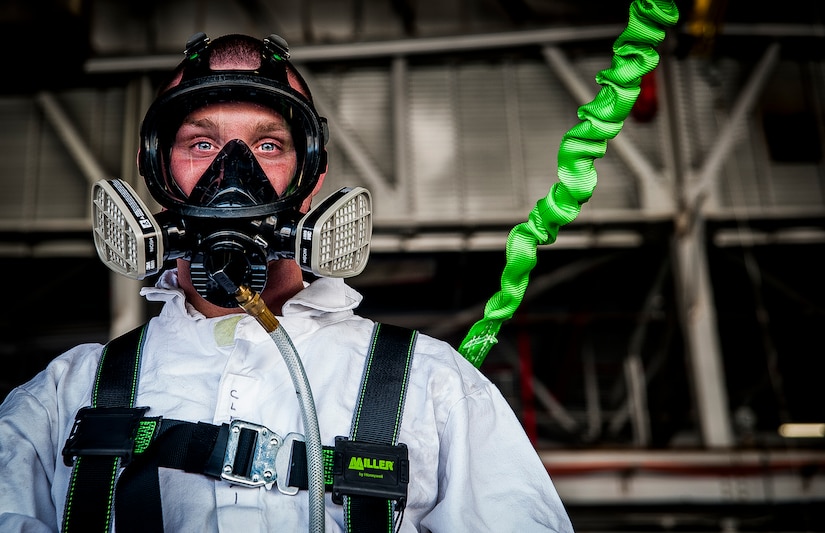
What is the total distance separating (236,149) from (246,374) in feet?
1.28

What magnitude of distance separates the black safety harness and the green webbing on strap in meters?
0.37

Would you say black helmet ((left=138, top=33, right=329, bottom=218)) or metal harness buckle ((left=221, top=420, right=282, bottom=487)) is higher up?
black helmet ((left=138, top=33, right=329, bottom=218))

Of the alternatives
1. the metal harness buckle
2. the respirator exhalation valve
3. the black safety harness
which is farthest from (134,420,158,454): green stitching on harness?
the respirator exhalation valve

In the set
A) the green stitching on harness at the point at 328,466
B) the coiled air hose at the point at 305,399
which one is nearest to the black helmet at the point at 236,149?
the coiled air hose at the point at 305,399

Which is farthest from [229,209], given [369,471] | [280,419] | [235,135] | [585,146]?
[585,146]

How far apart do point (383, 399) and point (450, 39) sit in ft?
18.8

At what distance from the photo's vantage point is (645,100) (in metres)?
Result: 6.23

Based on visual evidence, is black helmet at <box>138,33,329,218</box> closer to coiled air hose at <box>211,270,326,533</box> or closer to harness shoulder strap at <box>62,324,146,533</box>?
coiled air hose at <box>211,270,326,533</box>

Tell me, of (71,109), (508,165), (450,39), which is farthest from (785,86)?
(71,109)

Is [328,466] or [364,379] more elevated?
[364,379]

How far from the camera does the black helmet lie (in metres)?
1.31

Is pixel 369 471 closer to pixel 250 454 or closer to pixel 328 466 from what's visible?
pixel 328 466

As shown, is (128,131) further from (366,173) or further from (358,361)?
(358,361)

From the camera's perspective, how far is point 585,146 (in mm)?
1426
